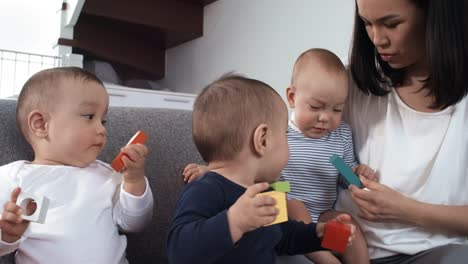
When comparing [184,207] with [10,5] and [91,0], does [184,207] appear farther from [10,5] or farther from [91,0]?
[10,5]

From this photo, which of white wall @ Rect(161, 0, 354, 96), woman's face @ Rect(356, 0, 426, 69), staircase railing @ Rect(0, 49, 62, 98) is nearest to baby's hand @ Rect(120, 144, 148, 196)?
woman's face @ Rect(356, 0, 426, 69)

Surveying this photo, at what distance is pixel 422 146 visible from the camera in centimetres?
97

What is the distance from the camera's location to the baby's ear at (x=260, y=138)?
2.51 feet

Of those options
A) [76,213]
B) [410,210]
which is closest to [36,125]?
[76,213]

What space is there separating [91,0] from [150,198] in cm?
209

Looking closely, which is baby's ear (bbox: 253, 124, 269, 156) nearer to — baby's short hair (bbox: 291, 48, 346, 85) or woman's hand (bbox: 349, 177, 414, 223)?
woman's hand (bbox: 349, 177, 414, 223)

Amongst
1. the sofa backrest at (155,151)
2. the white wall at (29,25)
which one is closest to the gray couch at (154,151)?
the sofa backrest at (155,151)

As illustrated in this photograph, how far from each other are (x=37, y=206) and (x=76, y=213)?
0.16 m

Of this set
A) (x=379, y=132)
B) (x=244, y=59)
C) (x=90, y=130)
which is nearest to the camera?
(x=90, y=130)

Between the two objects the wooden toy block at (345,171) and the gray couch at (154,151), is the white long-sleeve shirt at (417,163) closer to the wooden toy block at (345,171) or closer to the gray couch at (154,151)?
the wooden toy block at (345,171)

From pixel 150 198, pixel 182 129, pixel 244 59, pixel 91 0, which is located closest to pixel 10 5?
pixel 91 0

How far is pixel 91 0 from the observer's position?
2717 mm

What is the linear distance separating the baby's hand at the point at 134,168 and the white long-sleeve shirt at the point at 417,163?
1.51 ft

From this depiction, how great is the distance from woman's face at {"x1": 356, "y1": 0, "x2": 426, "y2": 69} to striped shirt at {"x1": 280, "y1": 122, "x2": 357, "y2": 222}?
0.75ft
